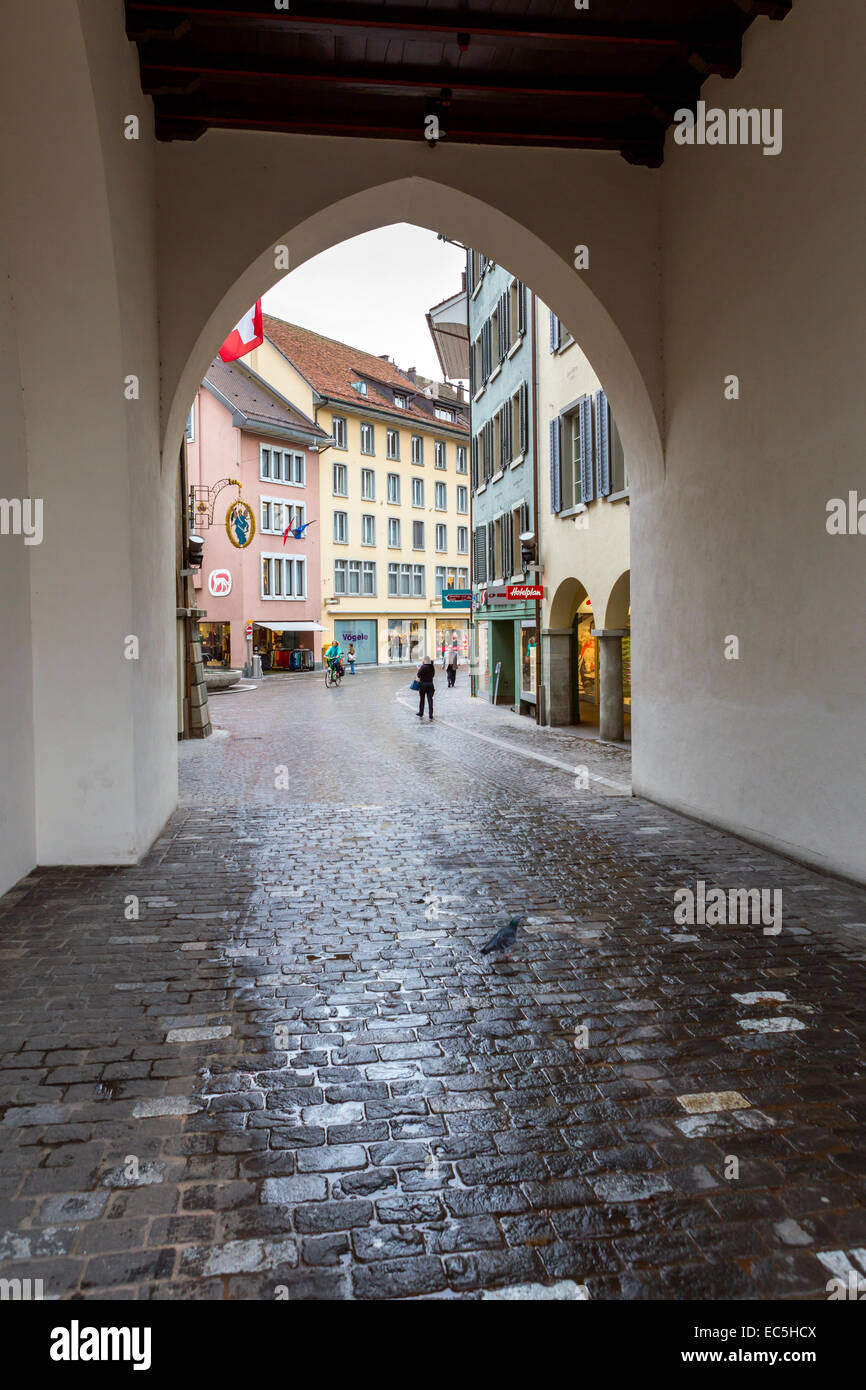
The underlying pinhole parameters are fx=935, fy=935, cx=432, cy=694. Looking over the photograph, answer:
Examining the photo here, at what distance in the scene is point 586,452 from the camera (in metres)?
16.8

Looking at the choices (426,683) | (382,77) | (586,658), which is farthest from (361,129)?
(586,658)

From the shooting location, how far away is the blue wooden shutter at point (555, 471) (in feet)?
60.8

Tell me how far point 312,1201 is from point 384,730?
15999 millimetres

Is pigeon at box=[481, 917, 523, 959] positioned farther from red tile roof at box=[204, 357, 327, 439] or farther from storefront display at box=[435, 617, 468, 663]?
storefront display at box=[435, 617, 468, 663]

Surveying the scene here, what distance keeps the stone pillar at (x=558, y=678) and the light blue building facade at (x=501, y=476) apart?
1039 mm

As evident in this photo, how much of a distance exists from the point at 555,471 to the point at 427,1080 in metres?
16.5

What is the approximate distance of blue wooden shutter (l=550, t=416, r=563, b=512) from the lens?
18.5m

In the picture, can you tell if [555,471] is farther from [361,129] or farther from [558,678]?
[361,129]

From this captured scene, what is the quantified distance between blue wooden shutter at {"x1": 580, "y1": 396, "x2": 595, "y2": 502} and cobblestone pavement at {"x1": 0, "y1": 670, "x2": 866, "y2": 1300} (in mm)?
10543

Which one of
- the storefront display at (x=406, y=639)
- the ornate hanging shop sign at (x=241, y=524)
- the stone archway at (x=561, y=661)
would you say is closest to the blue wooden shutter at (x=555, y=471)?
the stone archway at (x=561, y=661)

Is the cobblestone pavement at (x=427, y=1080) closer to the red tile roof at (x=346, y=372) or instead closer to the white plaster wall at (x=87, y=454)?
the white plaster wall at (x=87, y=454)

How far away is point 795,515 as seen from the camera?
687 centimetres

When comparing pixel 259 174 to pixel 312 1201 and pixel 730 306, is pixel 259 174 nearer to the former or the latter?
pixel 730 306
